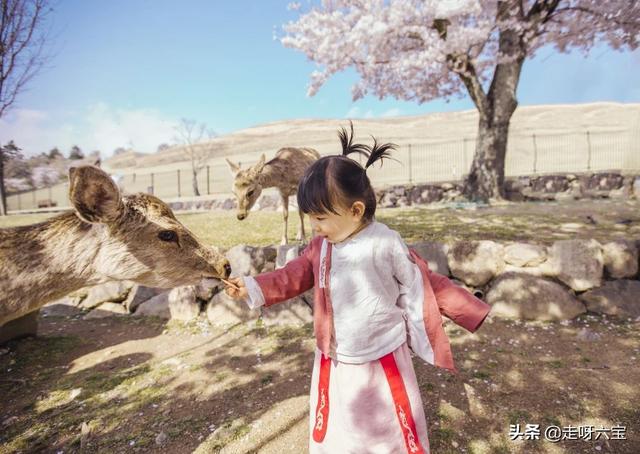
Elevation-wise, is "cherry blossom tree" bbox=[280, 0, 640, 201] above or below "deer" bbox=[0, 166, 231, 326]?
above

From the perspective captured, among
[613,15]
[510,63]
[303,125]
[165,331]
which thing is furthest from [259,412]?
[303,125]

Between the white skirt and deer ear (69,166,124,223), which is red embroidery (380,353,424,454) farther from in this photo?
deer ear (69,166,124,223)

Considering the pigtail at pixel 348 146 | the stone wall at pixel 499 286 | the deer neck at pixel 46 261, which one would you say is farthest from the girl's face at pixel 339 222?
the stone wall at pixel 499 286

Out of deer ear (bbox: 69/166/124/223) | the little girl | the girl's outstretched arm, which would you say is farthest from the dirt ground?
deer ear (bbox: 69/166/124/223)

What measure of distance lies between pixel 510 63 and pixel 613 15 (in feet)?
8.93

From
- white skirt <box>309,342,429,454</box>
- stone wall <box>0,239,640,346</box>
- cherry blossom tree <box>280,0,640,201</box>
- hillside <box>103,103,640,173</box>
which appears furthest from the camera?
hillside <box>103,103,640,173</box>

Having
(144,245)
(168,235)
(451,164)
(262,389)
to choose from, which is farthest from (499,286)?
(451,164)

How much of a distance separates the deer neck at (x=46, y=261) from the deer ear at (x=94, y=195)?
0.17 m

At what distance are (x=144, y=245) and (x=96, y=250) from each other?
0.29 meters

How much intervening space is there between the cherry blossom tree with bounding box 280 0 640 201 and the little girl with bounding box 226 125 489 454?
1166cm

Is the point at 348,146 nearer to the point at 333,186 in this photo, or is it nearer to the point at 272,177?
the point at 333,186

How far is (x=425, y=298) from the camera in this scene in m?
1.89

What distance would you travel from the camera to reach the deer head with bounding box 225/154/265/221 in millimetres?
5359

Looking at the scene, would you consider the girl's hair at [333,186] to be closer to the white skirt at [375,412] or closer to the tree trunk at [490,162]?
the white skirt at [375,412]
